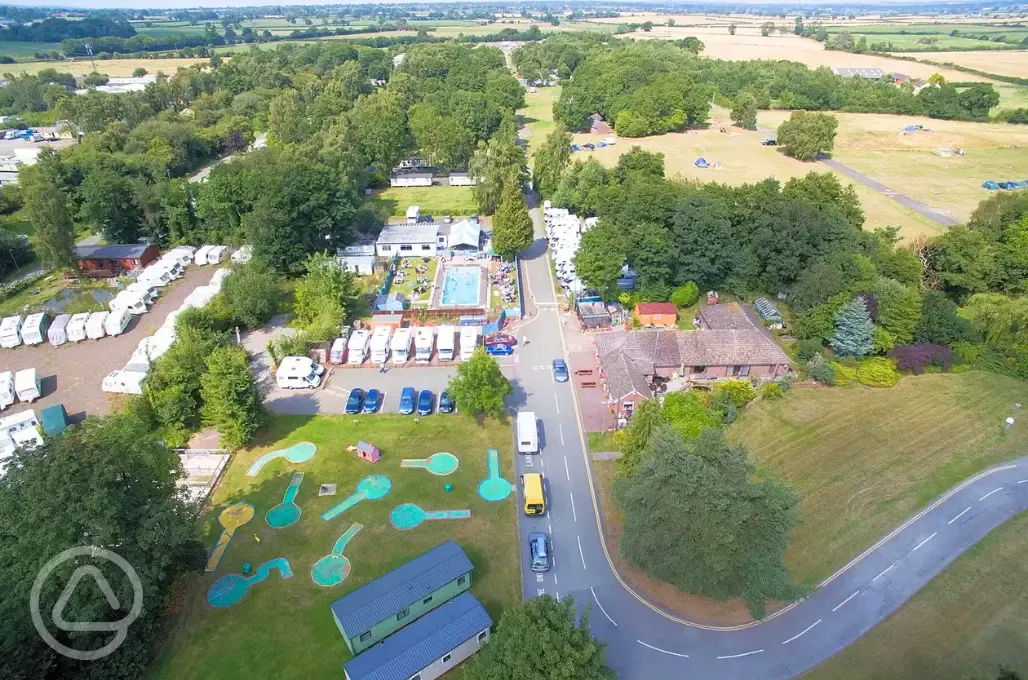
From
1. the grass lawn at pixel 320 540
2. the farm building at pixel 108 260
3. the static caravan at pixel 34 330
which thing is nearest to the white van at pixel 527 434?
the grass lawn at pixel 320 540

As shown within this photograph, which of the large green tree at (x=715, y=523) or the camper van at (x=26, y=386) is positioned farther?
the camper van at (x=26, y=386)

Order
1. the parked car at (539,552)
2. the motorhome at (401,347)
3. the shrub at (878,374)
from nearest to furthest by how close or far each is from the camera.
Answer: the parked car at (539,552) → the shrub at (878,374) → the motorhome at (401,347)

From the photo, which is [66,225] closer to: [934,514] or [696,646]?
[696,646]

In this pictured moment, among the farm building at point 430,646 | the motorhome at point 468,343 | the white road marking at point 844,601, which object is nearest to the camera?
the farm building at point 430,646

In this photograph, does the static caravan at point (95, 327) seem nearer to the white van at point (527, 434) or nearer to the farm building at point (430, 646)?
the white van at point (527, 434)

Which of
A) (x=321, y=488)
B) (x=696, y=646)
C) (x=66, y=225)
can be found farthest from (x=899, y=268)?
(x=66, y=225)

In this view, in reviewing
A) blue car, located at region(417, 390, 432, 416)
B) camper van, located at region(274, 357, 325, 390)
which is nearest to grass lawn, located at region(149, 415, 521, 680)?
blue car, located at region(417, 390, 432, 416)

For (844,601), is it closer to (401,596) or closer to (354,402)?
(401,596)

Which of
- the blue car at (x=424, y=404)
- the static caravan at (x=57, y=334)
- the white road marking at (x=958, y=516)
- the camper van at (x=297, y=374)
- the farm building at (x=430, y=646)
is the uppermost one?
the static caravan at (x=57, y=334)
